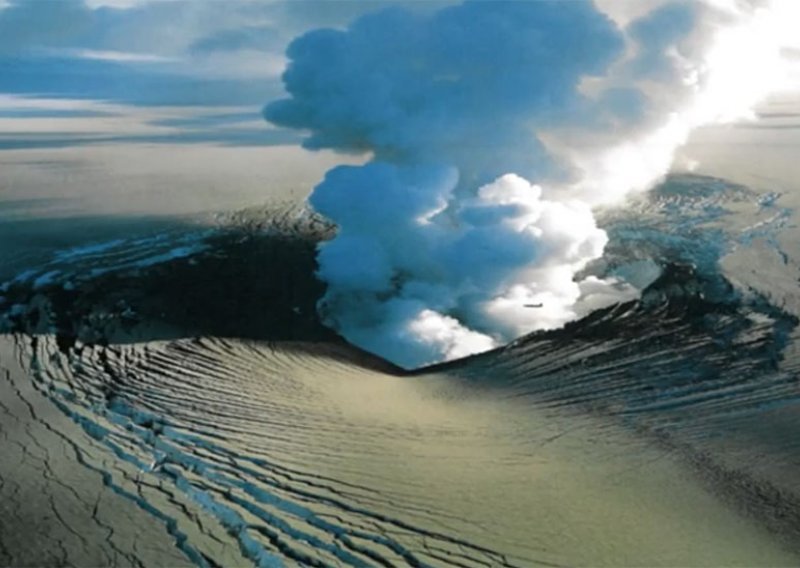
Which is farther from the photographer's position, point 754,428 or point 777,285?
point 777,285

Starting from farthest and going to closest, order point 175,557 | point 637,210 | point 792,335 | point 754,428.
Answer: point 637,210 → point 792,335 → point 754,428 → point 175,557

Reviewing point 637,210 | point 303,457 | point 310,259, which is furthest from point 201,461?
point 637,210

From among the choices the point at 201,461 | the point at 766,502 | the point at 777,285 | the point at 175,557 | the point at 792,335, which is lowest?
the point at 175,557

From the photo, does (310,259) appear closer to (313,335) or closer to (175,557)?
(313,335)

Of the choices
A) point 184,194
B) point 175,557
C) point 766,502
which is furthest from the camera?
point 184,194

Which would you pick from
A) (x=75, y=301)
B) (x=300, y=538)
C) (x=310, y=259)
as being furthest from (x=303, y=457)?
(x=310, y=259)

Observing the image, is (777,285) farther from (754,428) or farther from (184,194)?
(184,194)

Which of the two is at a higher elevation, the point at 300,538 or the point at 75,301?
the point at 75,301
